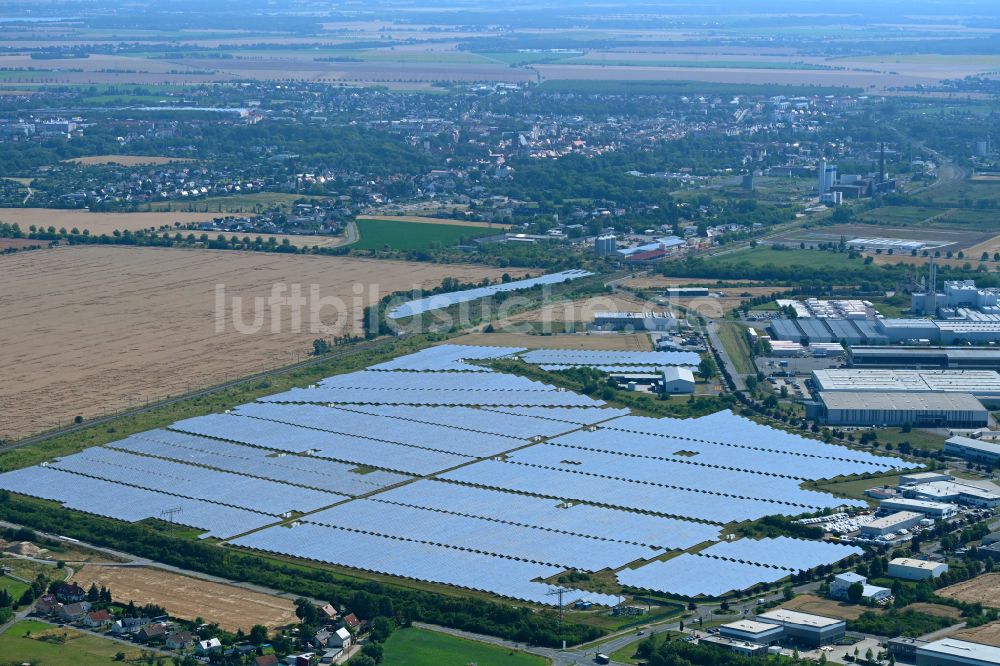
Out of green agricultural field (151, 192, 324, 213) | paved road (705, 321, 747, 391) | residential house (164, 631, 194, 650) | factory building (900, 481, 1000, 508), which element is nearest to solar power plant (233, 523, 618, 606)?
residential house (164, 631, 194, 650)

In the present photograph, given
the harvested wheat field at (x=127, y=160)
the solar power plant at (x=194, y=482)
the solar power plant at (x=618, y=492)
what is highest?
the harvested wheat field at (x=127, y=160)

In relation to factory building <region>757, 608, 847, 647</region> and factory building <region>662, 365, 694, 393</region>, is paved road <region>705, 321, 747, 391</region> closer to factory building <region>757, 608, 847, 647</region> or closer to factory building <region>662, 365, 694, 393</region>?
factory building <region>662, 365, 694, 393</region>

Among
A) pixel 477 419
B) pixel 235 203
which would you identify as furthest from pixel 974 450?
pixel 235 203

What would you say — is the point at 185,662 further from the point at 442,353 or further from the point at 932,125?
the point at 932,125

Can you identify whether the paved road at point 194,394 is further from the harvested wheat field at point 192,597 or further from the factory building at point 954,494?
the factory building at point 954,494

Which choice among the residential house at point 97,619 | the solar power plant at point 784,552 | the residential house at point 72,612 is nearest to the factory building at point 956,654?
the solar power plant at point 784,552

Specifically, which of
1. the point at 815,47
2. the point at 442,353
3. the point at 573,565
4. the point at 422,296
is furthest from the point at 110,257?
the point at 815,47

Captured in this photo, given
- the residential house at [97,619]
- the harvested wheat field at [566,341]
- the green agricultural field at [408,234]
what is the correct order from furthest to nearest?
the green agricultural field at [408,234]
the harvested wheat field at [566,341]
the residential house at [97,619]
